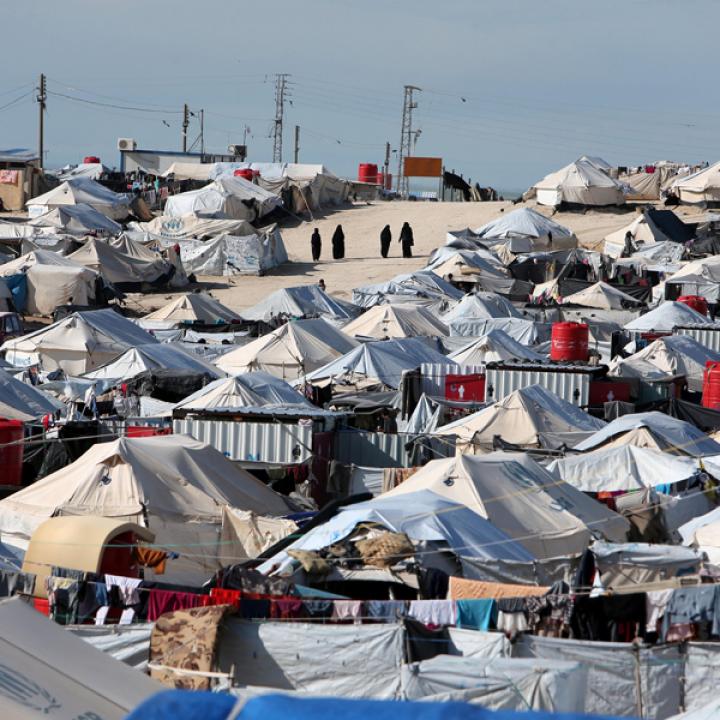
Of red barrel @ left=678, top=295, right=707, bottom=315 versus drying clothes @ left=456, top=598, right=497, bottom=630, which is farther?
red barrel @ left=678, top=295, right=707, bottom=315

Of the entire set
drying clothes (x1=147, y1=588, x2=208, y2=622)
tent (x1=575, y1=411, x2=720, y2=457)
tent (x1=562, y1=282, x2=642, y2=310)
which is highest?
tent (x1=562, y1=282, x2=642, y2=310)

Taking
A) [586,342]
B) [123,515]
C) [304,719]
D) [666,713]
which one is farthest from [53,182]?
[304,719]

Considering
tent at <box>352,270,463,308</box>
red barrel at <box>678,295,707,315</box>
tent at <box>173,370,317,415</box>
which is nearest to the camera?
tent at <box>173,370,317,415</box>

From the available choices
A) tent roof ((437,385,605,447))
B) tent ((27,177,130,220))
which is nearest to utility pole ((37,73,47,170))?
tent ((27,177,130,220))

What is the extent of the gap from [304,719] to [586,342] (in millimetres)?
26308

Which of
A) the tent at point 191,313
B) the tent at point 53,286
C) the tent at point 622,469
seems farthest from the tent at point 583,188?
the tent at point 622,469

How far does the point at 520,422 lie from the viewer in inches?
922

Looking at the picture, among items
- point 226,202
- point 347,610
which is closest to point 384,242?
point 226,202

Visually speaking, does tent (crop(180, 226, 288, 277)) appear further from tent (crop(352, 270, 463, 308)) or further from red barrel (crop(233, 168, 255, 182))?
red barrel (crop(233, 168, 255, 182))

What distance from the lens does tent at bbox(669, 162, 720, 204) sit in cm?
5991

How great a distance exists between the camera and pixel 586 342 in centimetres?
2997

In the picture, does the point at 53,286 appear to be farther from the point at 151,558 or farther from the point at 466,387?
the point at 151,558

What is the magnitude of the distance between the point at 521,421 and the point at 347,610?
→ 11.5 m

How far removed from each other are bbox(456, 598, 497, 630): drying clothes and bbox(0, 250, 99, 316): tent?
31.9 metres
